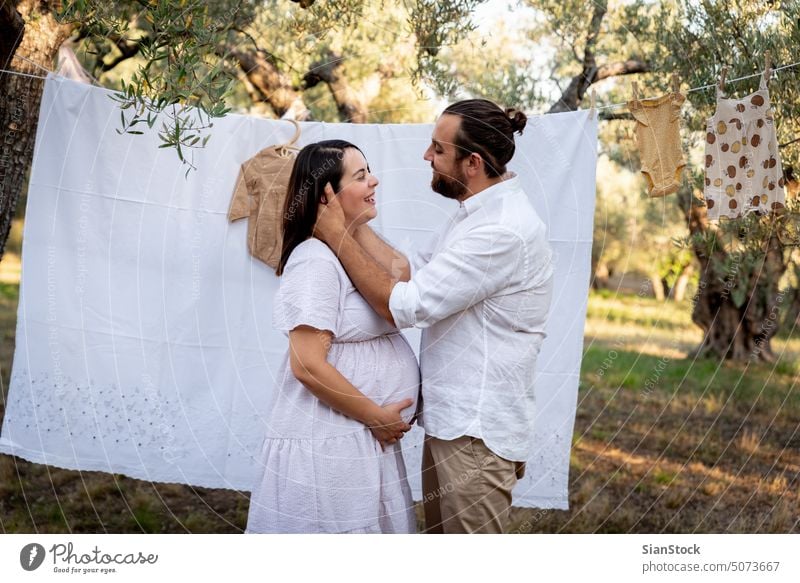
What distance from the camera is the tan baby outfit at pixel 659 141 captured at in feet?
11.6

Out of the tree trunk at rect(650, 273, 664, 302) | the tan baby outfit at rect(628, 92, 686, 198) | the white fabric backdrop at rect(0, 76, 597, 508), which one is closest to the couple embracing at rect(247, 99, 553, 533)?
the tan baby outfit at rect(628, 92, 686, 198)

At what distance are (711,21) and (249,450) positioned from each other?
10.1 ft

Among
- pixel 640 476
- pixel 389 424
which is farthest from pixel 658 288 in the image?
pixel 389 424

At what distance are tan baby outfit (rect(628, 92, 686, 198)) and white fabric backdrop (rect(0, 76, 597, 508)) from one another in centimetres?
33

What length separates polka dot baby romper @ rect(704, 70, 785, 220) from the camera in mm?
3379

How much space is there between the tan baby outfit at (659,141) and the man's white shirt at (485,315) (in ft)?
3.55

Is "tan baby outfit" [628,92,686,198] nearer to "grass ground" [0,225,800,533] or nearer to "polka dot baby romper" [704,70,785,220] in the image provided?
"polka dot baby romper" [704,70,785,220]

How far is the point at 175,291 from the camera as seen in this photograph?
13.6 feet

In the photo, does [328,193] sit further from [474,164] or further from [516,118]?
[516,118]

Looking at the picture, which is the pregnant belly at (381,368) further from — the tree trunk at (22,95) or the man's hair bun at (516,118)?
the tree trunk at (22,95)

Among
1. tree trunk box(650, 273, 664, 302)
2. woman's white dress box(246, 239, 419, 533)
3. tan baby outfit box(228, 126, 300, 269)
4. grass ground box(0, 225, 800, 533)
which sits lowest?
grass ground box(0, 225, 800, 533)

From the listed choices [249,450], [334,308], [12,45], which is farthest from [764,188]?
[12,45]

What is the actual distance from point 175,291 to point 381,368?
68.8 inches

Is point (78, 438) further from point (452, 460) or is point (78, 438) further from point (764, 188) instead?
point (764, 188)
